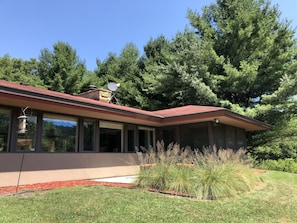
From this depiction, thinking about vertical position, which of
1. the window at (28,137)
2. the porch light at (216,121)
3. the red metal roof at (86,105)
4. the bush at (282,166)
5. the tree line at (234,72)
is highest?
the tree line at (234,72)

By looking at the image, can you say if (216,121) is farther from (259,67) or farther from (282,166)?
(259,67)

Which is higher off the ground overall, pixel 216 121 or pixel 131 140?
pixel 216 121

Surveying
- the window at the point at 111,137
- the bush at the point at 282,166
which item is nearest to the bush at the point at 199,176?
the window at the point at 111,137

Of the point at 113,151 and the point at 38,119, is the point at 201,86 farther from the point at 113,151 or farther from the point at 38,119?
the point at 38,119

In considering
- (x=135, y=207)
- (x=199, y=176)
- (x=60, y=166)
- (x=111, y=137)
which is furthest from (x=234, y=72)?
(x=135, y=207)

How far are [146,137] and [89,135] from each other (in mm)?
3043

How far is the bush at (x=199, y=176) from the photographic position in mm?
5421

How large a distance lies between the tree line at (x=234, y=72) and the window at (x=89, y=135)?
876 cm

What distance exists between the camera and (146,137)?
11406 mm

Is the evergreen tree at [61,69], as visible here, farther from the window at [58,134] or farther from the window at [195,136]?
the window at [195,136]

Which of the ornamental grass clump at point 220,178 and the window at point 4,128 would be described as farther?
the window at point 4,128

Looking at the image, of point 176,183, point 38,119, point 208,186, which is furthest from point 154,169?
point 38,119

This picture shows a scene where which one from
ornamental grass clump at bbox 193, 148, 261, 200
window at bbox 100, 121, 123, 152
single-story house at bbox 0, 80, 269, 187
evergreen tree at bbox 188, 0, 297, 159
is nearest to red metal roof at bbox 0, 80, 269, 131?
single-story house at bbox 0, 80, 269, 187

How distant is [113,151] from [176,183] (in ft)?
15.8
